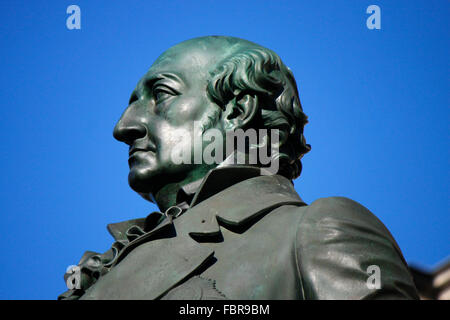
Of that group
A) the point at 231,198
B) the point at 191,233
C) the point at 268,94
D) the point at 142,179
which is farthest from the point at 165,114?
the point at 191,233

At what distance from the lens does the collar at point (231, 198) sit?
20.1 feet

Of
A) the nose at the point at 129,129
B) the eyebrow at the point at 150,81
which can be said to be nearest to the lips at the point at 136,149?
the nose at the point at 129,129

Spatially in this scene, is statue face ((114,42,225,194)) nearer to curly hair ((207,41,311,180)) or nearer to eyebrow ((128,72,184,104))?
eyebrow ((128,72,184,104))

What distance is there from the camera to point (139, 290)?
Result: 18.3 feet

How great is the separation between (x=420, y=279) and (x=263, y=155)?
8.27 metres

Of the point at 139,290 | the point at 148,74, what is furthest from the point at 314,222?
the point at 148,74

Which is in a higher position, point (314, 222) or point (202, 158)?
point (202, 158)

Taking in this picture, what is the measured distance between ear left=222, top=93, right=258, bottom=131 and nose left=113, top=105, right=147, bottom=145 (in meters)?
0.76

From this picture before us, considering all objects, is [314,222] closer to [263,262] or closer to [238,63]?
[263,262]

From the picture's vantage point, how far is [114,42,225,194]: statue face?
718 cm

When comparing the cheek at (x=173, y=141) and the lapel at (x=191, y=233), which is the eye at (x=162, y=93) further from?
the lapel at (x=191, y=233)
